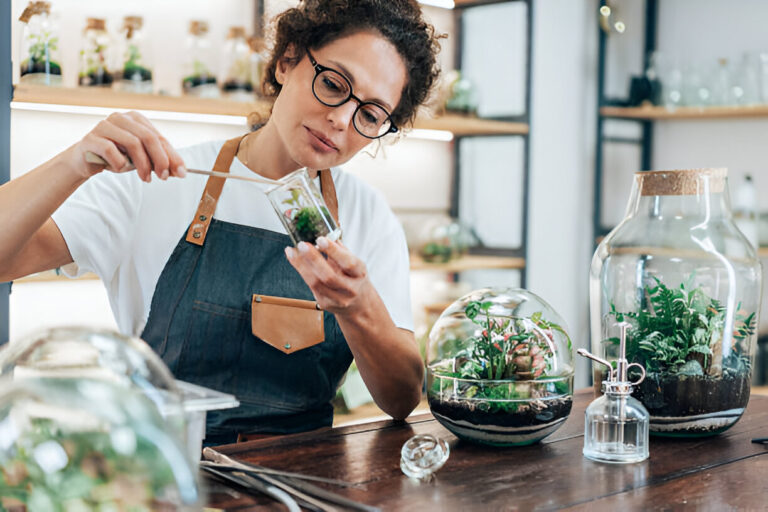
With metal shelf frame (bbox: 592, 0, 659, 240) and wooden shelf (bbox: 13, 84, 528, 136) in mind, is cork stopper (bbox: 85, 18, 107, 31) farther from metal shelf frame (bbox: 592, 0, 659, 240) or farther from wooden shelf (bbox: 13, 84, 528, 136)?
metal shelf frame (bbox: 592, 0, 659, 240)

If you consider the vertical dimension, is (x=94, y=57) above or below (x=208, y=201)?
above

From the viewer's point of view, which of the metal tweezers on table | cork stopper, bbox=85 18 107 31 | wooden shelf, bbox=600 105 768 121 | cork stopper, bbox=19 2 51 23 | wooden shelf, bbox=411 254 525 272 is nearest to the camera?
the metal tweezers on table

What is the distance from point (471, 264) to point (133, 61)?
166cm

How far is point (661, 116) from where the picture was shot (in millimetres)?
3850

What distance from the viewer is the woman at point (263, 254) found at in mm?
1529

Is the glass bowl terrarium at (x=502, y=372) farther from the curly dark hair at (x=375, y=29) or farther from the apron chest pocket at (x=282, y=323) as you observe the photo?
the curly dark hair at (x=375, y=29)

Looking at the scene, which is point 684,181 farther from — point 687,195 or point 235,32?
point 235,32

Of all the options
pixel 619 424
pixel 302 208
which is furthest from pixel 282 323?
pixel 619 424

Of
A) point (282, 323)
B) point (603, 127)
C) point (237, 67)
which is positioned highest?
point (237, 67)

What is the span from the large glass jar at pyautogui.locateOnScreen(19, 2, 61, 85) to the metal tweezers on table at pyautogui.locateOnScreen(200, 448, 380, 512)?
165 cm

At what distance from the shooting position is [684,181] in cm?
139

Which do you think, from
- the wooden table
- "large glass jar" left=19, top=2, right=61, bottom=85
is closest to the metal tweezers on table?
the wooden table

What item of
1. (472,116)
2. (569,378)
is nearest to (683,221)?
(569,378)

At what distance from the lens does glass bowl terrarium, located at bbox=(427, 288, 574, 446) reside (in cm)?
118
